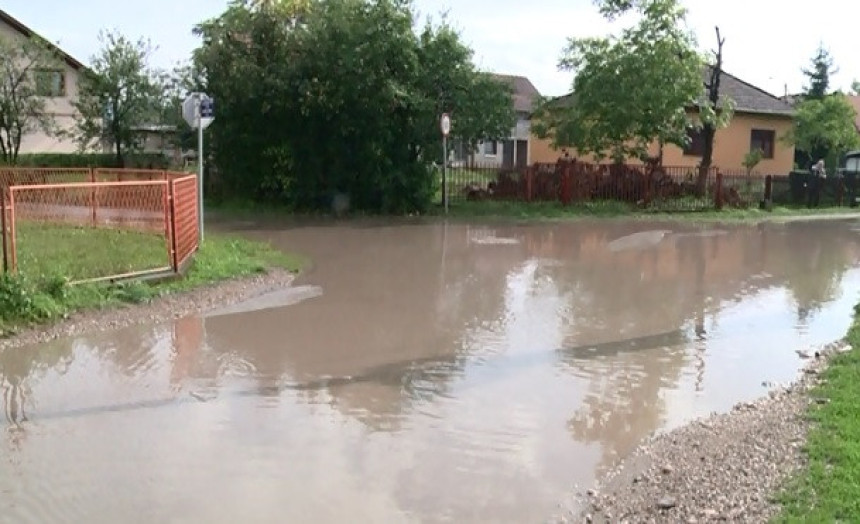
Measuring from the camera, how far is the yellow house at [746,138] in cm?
3894

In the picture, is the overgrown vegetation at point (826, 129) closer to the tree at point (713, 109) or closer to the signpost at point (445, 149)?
the tree at point (713, 109)

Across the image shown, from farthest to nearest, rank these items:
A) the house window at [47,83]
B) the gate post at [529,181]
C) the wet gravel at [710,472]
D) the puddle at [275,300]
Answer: the house window at [47,83] → the gate post at [529,181] → the puddle at [275,300] → the wet gravel at [710,472]

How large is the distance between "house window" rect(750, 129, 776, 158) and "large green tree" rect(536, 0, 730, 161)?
13.4m

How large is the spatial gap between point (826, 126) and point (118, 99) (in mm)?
27459

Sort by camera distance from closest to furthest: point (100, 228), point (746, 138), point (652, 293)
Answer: point (652, 293) < point (100, 228) < point (746, 138)

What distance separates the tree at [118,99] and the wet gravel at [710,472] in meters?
27.0

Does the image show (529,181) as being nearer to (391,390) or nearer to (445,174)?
(445,174)

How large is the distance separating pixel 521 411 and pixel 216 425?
8.05 feet

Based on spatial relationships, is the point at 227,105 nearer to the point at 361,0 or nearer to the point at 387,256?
the point at 361,0

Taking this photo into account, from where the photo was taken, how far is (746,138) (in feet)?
131

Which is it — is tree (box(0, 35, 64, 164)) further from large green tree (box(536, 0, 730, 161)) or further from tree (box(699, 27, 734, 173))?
tree (box(699, 27, 734, 173))

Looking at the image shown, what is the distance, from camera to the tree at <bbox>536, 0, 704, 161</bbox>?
26.6 m

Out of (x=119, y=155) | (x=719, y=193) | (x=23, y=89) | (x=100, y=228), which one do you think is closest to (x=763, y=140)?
(x=719, y=193)

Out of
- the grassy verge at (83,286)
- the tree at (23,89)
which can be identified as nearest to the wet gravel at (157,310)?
the grassy verge at (83,286)
